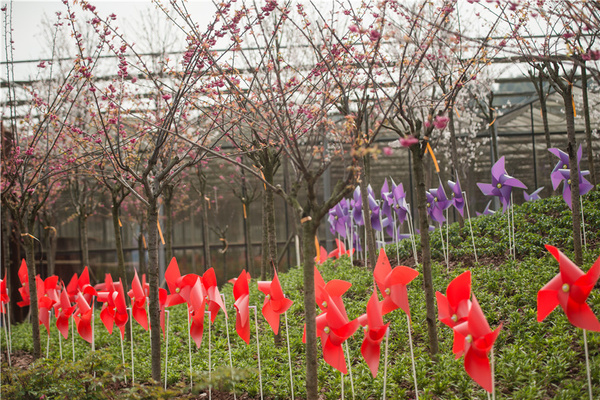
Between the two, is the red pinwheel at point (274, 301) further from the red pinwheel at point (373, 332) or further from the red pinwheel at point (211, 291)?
the red pinwheel at point (373, 332)

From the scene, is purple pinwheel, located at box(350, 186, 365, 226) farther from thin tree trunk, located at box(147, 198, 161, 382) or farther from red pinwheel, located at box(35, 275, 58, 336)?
red pinwheel, located at box(35, 275, 58, 336)

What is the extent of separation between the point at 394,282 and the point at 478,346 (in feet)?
2.97

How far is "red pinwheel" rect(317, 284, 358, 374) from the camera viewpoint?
397 cm

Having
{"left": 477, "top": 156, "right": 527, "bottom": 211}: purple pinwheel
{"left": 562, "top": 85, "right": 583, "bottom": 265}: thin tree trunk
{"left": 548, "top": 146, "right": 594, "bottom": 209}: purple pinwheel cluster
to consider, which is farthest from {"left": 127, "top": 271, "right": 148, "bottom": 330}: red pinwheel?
{"left": 548, "top": 146, "right": 594, "bottom": 209}: purple pinwheel cluster

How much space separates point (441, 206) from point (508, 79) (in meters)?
9.81

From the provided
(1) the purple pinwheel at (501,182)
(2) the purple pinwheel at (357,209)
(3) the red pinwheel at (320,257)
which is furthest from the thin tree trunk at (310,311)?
(3) the red pinwheel at (320,257)

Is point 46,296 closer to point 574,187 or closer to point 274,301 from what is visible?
point 274,301

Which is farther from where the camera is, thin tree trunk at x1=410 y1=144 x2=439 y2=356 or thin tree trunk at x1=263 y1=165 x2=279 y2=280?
thin tree trunk at x1=263 y1=165 x2=279 y2=280

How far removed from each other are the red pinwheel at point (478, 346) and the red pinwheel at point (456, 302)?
9.8 inches

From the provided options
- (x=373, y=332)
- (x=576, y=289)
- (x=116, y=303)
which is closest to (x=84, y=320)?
(x=116, y=303)

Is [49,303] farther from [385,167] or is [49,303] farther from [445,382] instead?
[385,167]

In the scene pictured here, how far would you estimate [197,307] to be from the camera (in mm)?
4984

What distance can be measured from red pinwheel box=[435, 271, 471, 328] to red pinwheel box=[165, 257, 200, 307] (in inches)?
99.7

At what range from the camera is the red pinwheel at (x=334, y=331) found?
13.0ft
